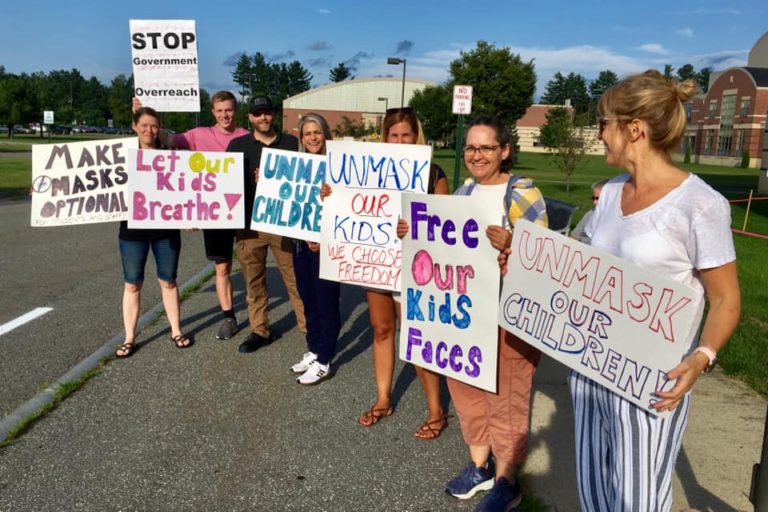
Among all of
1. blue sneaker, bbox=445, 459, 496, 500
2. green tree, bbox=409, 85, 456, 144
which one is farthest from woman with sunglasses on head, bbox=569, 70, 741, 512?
green tree, bbox=409, 85, 456, 144

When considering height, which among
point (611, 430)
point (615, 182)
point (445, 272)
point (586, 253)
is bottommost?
point (611, 430)

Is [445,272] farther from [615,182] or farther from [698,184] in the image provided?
[698,184]

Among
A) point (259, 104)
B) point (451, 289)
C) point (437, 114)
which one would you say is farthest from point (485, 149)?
point (437, 114)

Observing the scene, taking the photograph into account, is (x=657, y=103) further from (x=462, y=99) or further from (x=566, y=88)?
(x=566, y=88)

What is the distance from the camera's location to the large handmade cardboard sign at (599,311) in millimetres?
1979

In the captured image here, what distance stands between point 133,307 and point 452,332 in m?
3.30

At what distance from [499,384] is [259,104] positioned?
326 cm

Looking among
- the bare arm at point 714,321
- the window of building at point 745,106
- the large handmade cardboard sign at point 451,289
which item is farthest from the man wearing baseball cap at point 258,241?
the window of building at point 745,106

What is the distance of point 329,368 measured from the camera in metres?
5.03

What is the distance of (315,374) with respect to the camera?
4.87m

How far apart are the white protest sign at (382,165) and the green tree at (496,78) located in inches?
1970

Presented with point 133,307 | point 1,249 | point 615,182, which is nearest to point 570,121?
point 1,249

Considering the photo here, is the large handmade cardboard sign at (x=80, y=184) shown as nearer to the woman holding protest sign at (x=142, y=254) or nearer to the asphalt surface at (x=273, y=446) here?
the woman holding protest sign at (x=142, y=254)

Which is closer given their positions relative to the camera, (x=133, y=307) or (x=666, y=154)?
(x=666, y=154)
